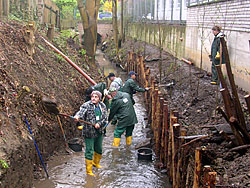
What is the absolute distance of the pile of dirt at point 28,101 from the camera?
5.88 metres

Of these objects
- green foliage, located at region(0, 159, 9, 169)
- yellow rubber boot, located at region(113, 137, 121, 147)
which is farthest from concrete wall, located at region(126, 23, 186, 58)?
green foliage, located at region(0, 159, 9, 169)

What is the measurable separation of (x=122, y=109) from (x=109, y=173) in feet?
7.03

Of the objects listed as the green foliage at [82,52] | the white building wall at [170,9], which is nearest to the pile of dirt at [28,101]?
the green foliage at [82,52]

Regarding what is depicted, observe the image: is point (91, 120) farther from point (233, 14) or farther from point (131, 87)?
point (233, 14)

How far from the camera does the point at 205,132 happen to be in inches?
286

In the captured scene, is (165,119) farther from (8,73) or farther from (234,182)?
(8,73)

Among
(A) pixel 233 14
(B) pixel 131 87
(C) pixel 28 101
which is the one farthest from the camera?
(A) pixel 233 14

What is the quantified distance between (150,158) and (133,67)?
1300cm

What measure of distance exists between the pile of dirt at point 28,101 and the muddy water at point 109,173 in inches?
→ 14.5

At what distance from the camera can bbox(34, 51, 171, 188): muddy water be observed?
721 cm

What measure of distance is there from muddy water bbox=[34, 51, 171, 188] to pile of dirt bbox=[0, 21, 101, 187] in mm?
369

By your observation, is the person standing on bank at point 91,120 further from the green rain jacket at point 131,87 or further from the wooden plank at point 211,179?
the green rain jacket at point 131,87

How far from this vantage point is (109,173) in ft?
26.2

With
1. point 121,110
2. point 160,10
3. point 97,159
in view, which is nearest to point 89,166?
point 97,159
